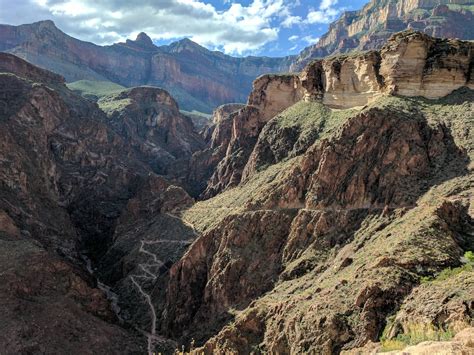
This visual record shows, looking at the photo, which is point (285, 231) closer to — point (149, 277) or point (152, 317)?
point (152, 317)

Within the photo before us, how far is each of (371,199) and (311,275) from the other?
1204 cm

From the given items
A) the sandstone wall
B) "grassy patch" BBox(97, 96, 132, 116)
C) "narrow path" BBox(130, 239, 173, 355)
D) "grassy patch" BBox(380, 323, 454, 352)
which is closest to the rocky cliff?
the sandstone wall

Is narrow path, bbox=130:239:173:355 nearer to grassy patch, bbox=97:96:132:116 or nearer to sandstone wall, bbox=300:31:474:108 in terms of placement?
sandstone wall, bbox=300:31:474:108

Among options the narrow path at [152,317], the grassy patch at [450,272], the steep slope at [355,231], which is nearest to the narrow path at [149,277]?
the narrow path at [152,317]

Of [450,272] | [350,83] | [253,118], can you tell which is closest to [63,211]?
[253,118]

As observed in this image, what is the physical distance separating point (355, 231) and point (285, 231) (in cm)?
1017

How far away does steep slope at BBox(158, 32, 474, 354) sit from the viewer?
1766 inches

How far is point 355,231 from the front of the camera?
59375mm

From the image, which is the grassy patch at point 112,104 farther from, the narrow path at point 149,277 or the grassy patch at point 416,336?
the grassy patch at point 416,336

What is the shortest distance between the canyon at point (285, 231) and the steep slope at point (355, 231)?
19 cm

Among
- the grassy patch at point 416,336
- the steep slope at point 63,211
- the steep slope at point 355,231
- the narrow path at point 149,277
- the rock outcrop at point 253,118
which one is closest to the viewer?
the grassy patch at point 416,336

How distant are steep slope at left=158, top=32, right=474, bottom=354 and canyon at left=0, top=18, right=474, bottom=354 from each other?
0.62 feet

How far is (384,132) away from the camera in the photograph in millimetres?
66625

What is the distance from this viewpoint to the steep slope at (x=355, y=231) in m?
44.8
